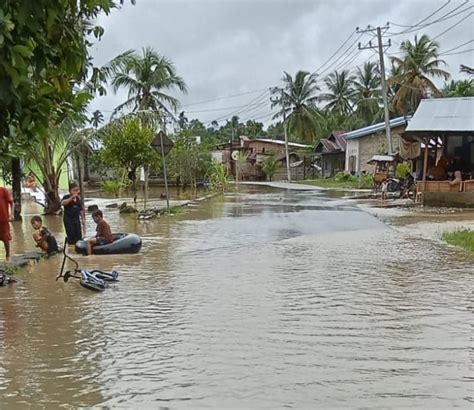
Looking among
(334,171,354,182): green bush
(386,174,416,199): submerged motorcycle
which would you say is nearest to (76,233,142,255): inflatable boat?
(386,174,416,199): submerged motorcycle

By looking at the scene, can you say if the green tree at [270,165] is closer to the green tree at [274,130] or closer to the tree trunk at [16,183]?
the green tree at [274,130]

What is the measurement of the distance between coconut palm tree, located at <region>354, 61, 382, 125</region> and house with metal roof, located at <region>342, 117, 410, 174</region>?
6.05m

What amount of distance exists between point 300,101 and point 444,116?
36881mm

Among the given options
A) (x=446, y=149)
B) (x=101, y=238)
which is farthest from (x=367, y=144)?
(x=101, y=238)

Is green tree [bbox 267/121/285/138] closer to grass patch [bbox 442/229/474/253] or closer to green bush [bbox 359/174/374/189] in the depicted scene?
green bush [bbox 359/174/374/189]

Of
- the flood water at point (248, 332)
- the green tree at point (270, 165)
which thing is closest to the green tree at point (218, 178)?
the green tree at point (270, 165)

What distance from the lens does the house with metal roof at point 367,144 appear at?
48.8 meters

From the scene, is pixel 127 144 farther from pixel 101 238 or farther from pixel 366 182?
pixel 366 182

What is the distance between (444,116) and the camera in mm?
24219

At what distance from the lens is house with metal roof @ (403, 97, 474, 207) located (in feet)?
75.9

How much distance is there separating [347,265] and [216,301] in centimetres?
350

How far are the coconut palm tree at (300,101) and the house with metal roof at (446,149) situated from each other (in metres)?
33.4

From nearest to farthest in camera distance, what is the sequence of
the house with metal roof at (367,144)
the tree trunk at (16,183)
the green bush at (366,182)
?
the tree trunk at (16,183), the green bush at (366,182), the house with metal roof at (367,144)

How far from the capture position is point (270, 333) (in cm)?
648
